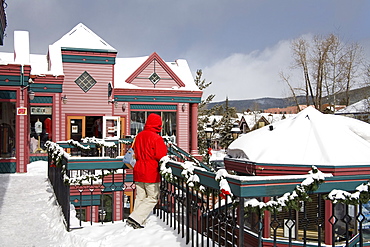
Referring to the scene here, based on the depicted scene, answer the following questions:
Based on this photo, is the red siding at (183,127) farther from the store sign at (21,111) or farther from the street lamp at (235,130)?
the street lamp at (235,130)

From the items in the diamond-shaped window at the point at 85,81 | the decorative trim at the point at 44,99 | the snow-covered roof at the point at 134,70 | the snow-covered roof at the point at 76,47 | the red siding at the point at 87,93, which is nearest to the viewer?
the decorative trim at the point at 44,99

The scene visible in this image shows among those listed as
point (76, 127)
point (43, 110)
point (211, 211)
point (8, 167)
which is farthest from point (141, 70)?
point (211, 211)

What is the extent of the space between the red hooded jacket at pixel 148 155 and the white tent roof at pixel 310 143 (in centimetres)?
580

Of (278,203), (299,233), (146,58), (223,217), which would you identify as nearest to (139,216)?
(223,217)

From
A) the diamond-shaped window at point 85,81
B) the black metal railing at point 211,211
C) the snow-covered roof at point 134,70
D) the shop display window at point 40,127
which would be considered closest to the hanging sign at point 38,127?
the shop display window at point 40,127

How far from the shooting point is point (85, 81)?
1797 centimetres

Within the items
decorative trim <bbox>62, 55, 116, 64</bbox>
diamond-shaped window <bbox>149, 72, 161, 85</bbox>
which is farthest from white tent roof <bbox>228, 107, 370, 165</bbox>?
diamond-shaped window <bbox>149, 72, 161, 85</bbox>

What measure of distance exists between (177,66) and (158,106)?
13.1ft

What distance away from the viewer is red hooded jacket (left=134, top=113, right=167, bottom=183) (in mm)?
4883

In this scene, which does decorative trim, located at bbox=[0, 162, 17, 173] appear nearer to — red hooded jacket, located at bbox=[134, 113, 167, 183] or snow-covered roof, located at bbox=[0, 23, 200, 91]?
snow-covered roof, located at bbox=[0, 23, 200, 91]

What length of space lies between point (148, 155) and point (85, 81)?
14.1m

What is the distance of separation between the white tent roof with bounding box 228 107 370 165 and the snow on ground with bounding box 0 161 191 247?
18.7 ft

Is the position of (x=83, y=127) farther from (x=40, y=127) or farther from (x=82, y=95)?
(x=40, y=127)

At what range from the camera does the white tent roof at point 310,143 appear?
9.65 meters
